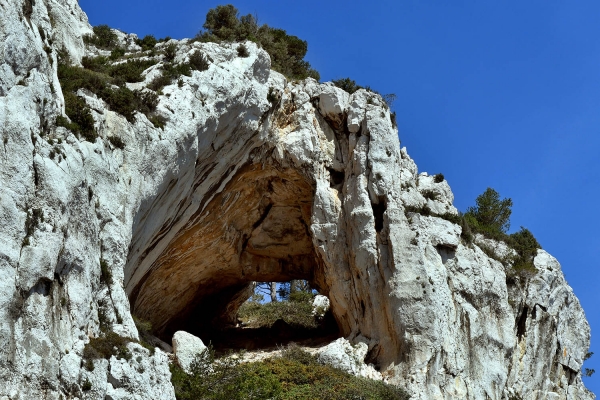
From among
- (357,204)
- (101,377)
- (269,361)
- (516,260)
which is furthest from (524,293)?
(101,377)

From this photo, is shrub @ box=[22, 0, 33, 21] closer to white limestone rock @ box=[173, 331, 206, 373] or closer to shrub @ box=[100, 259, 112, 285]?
shrub @ box=[100, 259, 112, 285]

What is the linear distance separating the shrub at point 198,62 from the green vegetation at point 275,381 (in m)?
9.97

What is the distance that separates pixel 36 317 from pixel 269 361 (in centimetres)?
1116

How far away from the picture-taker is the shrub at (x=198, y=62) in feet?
89.1

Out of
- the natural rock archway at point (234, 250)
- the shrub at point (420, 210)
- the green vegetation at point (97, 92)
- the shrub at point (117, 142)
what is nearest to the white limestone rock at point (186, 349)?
the natural rock archway at point (234, 250)

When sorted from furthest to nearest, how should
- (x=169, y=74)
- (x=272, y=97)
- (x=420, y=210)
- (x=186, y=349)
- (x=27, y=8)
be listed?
1. (x=272, y=97)
2. (x=420, y=210)
3. (x=169, y=74)
4. (x=186, y=349)
5. (x=27, y=8)

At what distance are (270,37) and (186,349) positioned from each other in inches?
631

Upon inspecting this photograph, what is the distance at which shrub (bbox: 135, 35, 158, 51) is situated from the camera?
104 feet

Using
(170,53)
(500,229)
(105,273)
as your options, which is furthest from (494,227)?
(105,273)

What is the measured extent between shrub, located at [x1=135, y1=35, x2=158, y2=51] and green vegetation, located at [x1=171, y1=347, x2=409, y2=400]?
13.6 meters

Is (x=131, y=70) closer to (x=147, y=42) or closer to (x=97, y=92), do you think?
(x=97, y=92)

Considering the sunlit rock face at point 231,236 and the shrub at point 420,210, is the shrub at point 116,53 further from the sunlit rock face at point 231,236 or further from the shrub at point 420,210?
the shrub at point 420,210

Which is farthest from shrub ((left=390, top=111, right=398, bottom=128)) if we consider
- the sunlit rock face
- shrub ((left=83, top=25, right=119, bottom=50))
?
shrub ((left=83, top=25, right=119, bottom=50))

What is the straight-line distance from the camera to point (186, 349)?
81.4 feet
